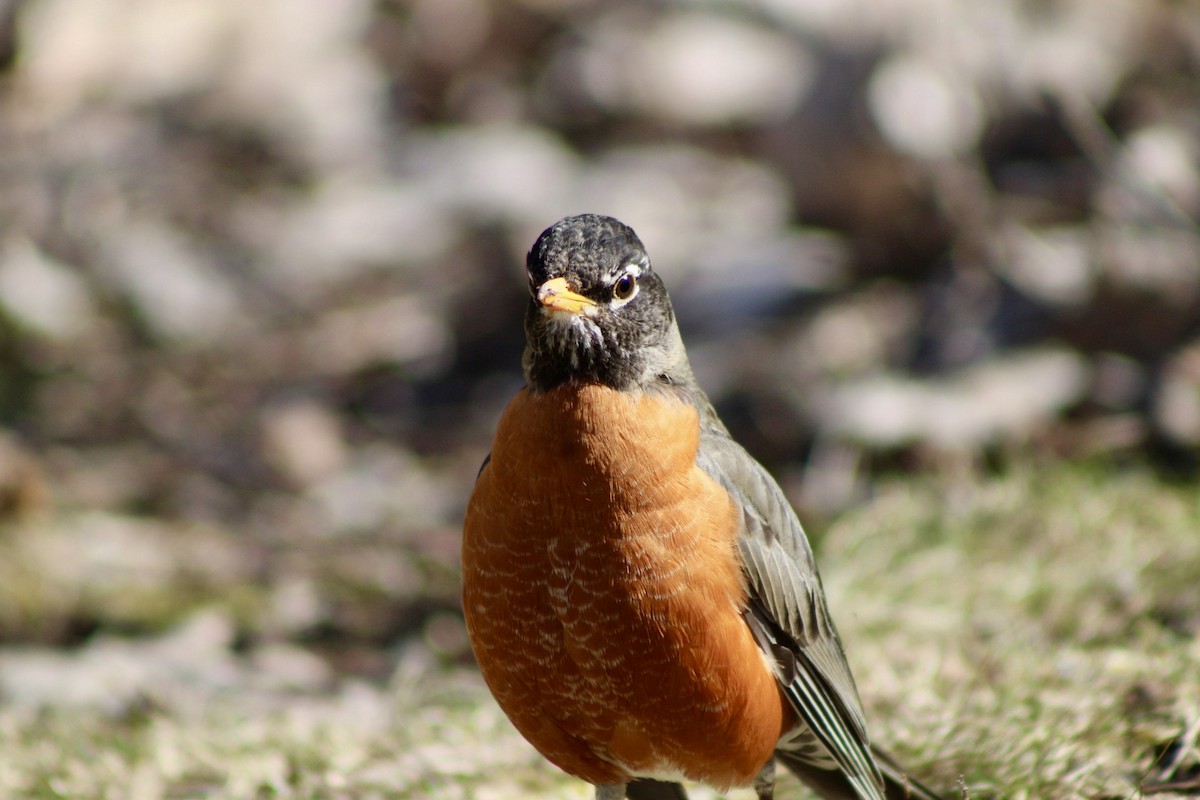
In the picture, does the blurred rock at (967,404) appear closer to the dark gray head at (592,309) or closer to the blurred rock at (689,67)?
the dark gray head at (592,309)

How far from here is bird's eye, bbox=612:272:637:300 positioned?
3.71 meters

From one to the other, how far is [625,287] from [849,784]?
1.72 m

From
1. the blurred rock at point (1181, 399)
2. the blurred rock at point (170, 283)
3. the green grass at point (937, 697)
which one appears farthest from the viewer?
the blurred rock at point (170, 283)

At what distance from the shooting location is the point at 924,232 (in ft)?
26.3

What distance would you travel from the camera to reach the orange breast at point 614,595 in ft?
11.3

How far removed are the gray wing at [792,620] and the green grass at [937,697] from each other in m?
0.36

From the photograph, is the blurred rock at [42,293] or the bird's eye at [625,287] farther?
the blurred rock at [42,293]

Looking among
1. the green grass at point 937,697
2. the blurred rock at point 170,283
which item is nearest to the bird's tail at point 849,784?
the green grass at point 937,697

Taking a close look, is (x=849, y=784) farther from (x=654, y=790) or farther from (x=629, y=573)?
(x=629, y=573)

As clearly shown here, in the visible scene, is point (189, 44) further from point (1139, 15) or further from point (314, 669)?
point (1139, 15)

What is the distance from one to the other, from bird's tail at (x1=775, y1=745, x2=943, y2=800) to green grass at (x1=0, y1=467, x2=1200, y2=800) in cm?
15

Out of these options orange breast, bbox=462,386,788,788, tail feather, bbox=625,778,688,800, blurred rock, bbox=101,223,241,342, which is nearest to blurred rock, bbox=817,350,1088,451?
tail feather, bbox=625,778,688,800

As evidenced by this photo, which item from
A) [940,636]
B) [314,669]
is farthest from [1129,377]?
[314,669]

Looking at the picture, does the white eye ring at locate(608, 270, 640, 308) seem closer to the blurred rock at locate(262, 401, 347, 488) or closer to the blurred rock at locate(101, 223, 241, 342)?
the blurred rock at locate(262, 401, 347, 488)
